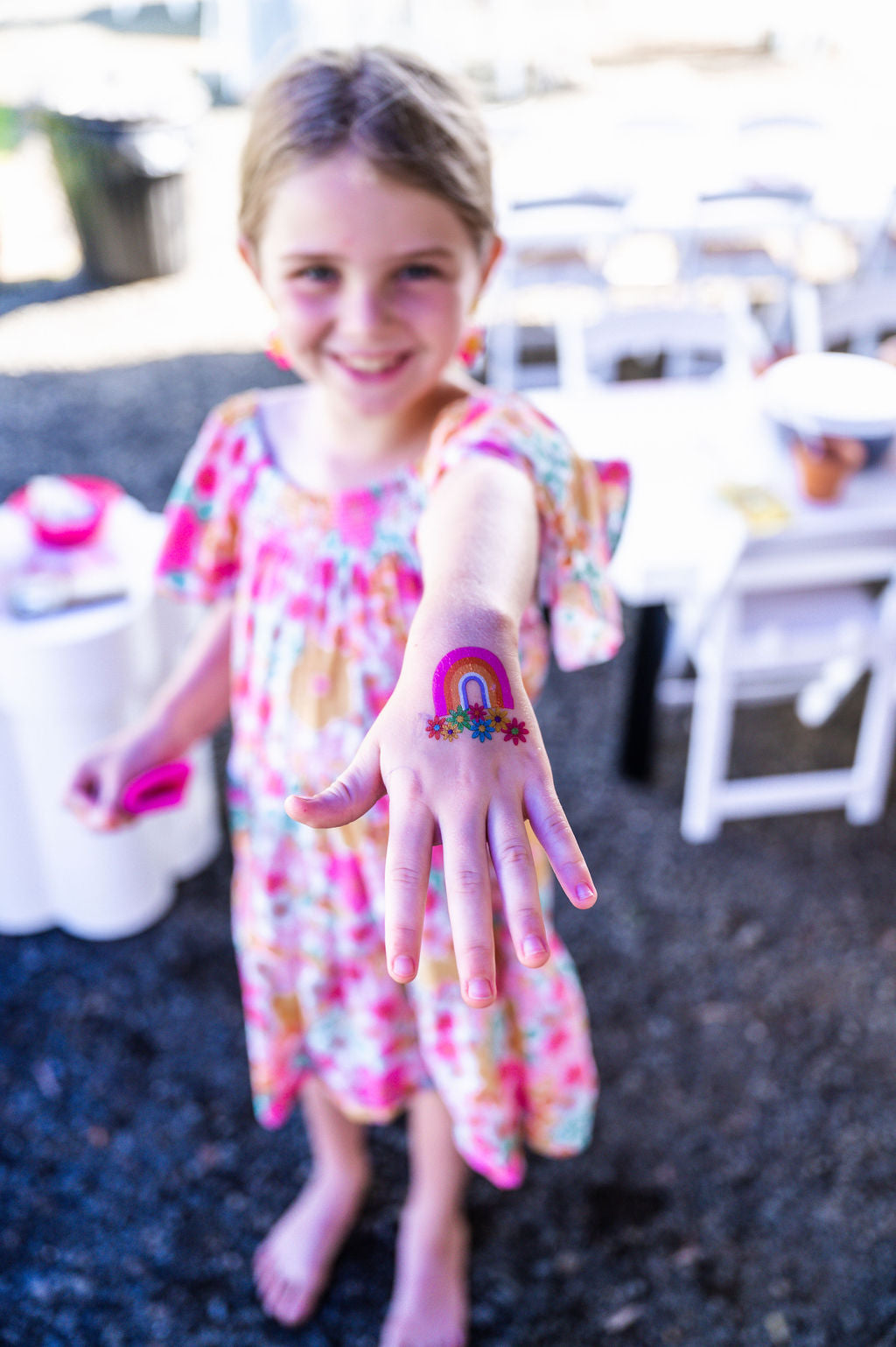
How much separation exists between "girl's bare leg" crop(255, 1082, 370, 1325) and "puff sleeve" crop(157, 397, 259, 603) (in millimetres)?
738

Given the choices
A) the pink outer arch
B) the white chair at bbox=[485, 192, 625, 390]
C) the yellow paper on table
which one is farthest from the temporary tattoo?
the white chair at bbox=[485, 192, 625, 390]

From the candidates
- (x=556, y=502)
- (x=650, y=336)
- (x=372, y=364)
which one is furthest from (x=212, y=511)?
(x=650, y=336)

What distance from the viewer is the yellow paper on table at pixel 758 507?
1896 millimetres

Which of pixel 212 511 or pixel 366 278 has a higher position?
pixel 366 278

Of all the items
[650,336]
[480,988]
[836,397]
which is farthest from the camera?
[650,336]

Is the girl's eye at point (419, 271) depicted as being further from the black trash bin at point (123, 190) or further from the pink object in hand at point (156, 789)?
the black trash bin at point (123, 190)

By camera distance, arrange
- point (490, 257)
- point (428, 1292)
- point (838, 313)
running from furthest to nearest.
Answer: point (838, 313)
point (428, 1292)
point (490, 257)

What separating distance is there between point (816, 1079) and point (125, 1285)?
45.0 inches

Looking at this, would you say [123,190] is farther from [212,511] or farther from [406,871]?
[406,871]

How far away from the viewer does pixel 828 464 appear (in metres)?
1.92

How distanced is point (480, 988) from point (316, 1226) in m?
1.22

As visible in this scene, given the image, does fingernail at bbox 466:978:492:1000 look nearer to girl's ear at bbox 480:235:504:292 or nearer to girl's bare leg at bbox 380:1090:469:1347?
girl's ear at bbox 480:235:504:292

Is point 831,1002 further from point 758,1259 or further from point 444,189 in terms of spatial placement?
point 444,189

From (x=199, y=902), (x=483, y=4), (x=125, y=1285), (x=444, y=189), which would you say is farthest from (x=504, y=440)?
(x=483, y=4)
